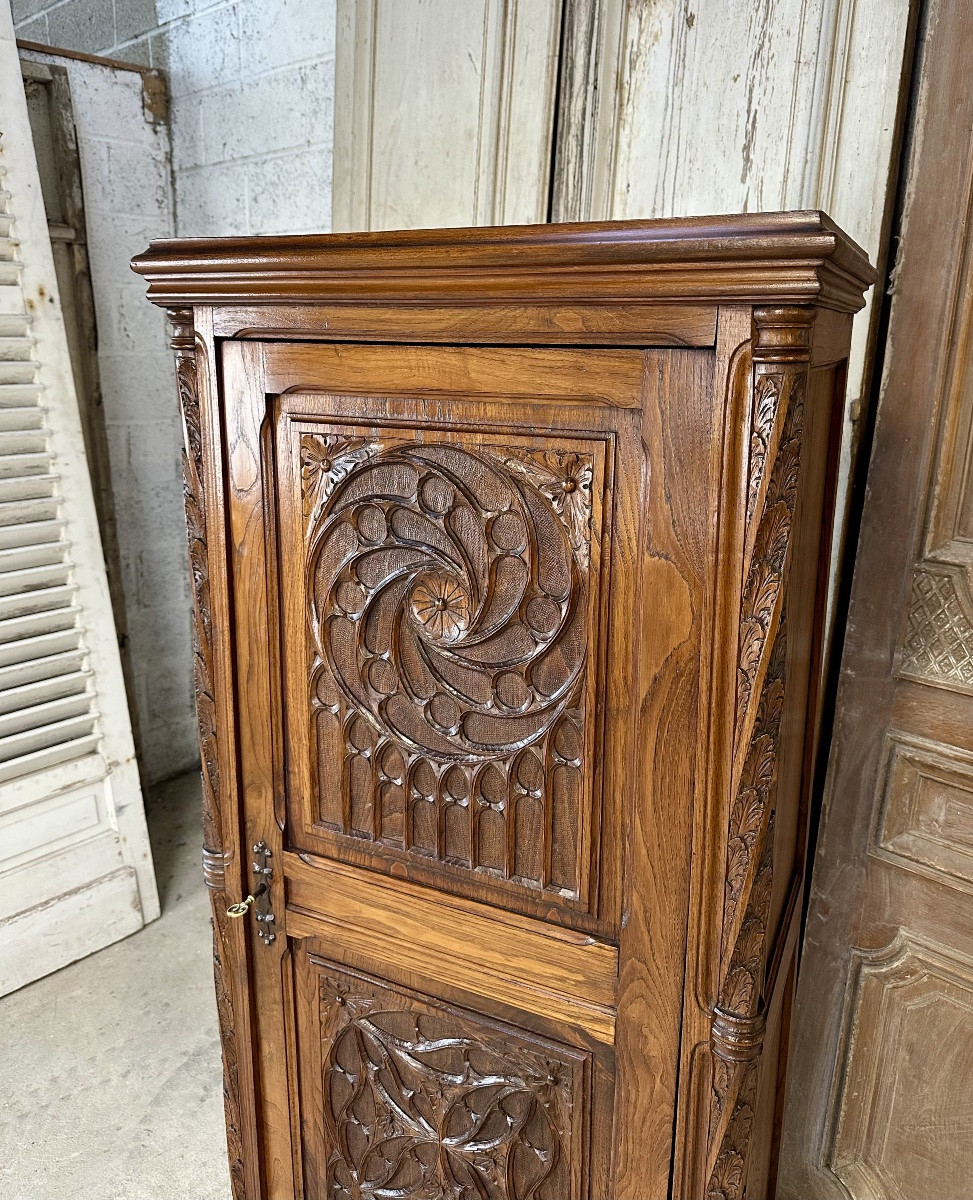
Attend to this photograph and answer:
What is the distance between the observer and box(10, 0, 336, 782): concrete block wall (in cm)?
208

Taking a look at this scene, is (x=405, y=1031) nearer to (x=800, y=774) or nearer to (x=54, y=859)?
(x=800, y=774)

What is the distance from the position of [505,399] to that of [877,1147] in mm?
1311

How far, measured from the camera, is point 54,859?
6.98 feet

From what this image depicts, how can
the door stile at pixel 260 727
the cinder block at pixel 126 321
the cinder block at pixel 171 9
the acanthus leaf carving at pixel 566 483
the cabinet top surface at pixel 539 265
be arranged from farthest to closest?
the cinder block at pixel 126 321 < the cinder block at pixel 171 9 < the door stile at pixel 260 727 < the acanthus leaf carving at pixel 566 483 < the cabinet top surface at pixel 539 265

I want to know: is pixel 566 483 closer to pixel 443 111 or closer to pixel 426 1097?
pixel 426 1097

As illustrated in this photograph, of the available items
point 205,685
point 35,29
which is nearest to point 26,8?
point 35,29

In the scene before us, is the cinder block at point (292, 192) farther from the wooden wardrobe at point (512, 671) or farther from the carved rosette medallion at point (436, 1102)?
the carved rosette medallion at point (436, 1102)

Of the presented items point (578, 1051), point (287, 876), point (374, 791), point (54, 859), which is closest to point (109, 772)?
point (54, 859)

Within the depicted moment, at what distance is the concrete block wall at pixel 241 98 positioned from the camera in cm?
202

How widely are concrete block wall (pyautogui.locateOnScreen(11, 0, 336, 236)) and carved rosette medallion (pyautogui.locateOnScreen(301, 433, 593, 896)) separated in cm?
137

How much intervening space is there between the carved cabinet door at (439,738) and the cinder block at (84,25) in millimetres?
2147

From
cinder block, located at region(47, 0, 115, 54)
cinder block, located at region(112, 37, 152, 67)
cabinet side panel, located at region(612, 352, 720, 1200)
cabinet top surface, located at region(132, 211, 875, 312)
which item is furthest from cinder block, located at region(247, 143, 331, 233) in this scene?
cabinet side panel, located at region(612, 352, 720, 1200)

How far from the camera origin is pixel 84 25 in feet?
8.53

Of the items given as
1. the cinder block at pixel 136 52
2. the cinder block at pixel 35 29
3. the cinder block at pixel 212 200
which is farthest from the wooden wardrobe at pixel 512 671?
the cinder block at pixel 35 29
